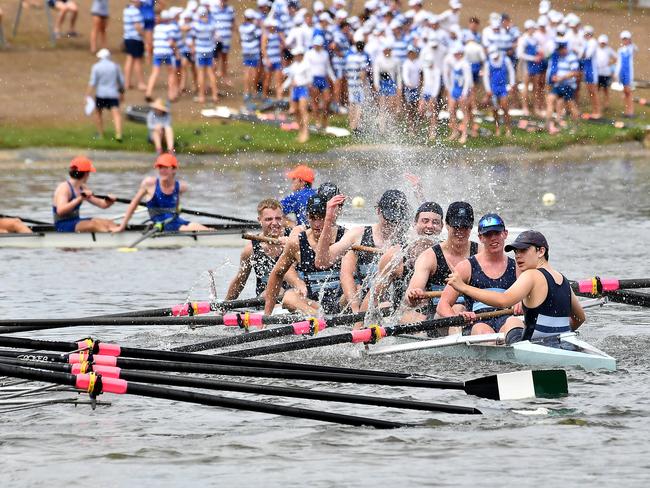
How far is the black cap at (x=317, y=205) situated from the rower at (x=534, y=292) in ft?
6.58

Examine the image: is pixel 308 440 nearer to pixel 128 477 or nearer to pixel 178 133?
pixel 128 477

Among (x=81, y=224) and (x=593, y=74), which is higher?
(x=593, y=74)

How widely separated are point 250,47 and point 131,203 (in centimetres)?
1032

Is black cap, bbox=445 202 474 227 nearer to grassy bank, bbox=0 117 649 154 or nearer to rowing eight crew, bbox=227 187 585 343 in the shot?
rowing eight crew, bbox=227 187 585 343

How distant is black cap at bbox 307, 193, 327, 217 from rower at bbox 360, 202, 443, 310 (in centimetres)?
72

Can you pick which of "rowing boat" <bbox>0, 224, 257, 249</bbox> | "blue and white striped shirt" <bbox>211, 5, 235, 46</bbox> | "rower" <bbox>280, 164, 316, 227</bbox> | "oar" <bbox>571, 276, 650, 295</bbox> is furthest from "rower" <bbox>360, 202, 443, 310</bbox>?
"blue and white striped shirt" <bbox>211, 5, 235, 46</bbox>

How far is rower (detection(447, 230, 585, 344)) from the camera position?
410 inches

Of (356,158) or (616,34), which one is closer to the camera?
(356,158)

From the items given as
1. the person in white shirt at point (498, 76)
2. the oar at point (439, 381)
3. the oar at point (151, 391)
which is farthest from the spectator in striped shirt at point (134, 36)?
the oar at point (151, 391)

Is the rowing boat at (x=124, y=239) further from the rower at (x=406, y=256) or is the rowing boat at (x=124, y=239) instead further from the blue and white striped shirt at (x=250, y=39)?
the blue and white striped shirt at (x=250, y=39)

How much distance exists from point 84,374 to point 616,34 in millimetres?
27560

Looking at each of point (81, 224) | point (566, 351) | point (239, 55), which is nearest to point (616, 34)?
point (239, 55)

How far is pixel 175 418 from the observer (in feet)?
33.8

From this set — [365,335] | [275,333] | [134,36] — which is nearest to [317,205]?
[275,333]
